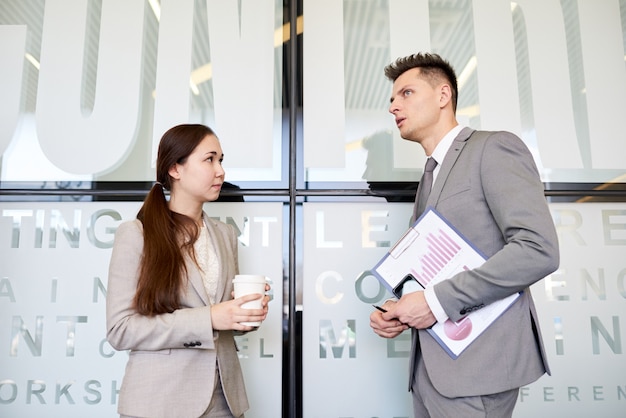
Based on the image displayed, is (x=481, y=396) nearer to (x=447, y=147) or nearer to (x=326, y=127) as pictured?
(x=447, y=147)

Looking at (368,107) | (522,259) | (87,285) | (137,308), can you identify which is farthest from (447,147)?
(87,285)

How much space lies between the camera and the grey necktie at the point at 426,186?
1.82 meters

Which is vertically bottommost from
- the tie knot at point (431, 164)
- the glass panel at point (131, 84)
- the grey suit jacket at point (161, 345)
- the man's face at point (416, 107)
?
the grey suit jacket at point (161, 345)

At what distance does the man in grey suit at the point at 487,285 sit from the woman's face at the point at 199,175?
0.70 metres

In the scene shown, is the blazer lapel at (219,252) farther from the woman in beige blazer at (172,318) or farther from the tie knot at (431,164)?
the tie knot at (431,164)

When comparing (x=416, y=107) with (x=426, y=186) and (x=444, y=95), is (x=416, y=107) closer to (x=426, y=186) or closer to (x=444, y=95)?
(x=444, y=95)

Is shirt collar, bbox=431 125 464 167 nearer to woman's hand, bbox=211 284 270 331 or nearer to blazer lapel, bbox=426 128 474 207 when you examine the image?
blazer lapel, bbox=426 128 474 207

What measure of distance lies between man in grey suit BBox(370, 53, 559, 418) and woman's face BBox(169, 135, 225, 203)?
70cm

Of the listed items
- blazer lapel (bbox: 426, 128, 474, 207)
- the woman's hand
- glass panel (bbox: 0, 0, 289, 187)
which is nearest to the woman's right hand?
the woman's hand

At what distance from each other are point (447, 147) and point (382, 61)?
3.25 ft

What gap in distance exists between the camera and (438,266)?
1.57 meters

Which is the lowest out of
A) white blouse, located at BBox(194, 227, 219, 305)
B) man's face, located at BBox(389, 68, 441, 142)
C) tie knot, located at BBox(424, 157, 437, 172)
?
white blouse, located at BBox(194, 227, 219, 305)

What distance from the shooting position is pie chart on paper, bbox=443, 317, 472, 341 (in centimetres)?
149

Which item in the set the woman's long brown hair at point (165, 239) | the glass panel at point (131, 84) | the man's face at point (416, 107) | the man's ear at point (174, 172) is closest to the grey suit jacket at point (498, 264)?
the man's face at point (416, 107)
